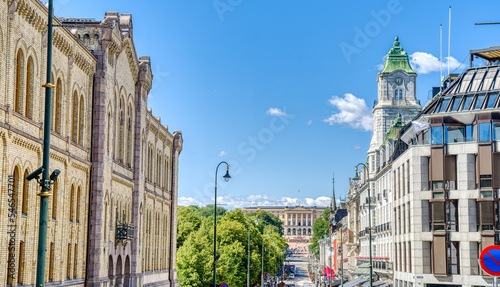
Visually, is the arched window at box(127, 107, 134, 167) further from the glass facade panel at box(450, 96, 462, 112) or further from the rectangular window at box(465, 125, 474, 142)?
the rectangular window at box(465, 125, 474, 142)

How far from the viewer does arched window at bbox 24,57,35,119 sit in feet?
95.5

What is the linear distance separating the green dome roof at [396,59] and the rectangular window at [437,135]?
6939 cm

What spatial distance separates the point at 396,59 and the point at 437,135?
72.8 m

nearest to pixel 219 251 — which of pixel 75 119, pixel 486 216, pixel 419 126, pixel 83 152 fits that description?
pixel 419 126

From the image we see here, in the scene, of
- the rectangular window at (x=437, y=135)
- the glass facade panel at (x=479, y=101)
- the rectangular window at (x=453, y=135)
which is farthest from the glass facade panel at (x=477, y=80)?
the rectangular window at (x=437, y=135)

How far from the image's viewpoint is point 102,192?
38875 millimetres

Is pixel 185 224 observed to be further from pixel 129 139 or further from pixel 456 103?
pixel 456 103

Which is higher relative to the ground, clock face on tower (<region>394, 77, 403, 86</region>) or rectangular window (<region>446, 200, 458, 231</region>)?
clock face on tower (<region>394, 77, 403, 86</region>)

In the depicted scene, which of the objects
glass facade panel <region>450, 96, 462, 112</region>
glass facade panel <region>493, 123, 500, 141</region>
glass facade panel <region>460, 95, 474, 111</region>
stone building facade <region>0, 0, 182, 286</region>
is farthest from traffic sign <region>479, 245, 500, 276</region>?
glass facade panel <region>450, 96, 462, 112</region>

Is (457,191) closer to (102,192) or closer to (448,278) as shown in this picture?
(448,278)

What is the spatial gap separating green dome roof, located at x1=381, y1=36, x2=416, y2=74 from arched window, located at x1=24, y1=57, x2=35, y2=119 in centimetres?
9718

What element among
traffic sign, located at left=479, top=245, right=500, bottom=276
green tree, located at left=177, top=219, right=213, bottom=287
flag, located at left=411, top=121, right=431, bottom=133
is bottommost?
green tree, located at left=177, top=219, right=213, bottom=287

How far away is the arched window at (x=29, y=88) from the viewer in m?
29.1

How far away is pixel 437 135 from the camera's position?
173 ft
